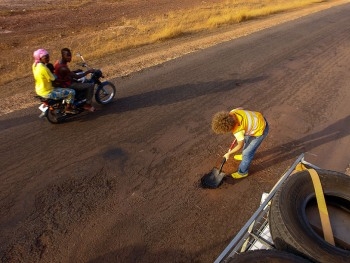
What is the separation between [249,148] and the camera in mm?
6176

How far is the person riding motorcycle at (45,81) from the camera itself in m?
7.14

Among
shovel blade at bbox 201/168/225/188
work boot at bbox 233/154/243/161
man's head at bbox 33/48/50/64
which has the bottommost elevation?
work boot at bbox 233/154/243/161

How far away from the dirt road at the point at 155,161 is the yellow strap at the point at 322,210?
6.03ft

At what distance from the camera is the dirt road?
5.13m

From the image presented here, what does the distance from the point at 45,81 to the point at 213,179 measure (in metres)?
4.28

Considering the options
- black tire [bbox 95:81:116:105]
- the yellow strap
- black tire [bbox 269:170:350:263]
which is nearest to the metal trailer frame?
black tire [bbox 269:170:350:263]

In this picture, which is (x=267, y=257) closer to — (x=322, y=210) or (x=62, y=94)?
(x=322, y=210)

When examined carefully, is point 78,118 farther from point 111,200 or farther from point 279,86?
point 279,86

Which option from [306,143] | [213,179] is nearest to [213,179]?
[213,179]

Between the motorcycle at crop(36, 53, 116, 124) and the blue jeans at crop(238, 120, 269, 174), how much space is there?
4.35 metres

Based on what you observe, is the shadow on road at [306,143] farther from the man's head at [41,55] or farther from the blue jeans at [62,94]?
the man's head at [41,55]

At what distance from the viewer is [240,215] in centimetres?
572

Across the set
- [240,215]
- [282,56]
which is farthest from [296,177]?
[282,56]

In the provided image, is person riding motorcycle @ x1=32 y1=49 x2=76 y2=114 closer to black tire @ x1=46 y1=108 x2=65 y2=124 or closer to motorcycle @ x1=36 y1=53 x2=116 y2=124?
motorcycle @ x1=36 y1=53 x2=116 y2=124
